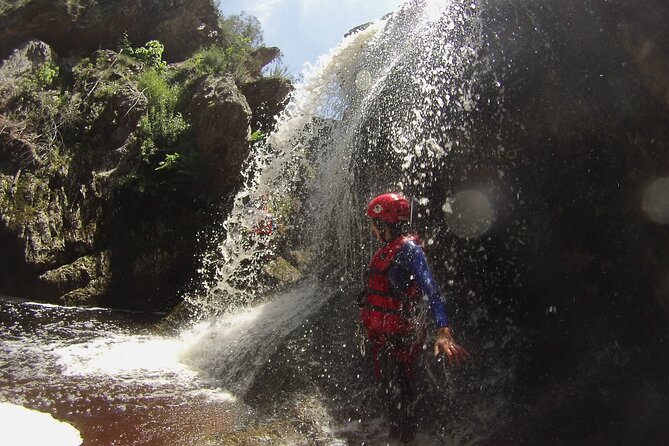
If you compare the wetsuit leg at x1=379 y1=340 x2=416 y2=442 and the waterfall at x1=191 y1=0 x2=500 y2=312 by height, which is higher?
the waterfall at x1=191 y1=0 x2=500 y2=312

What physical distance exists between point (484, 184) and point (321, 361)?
8.40 ft

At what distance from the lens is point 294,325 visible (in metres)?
5.11

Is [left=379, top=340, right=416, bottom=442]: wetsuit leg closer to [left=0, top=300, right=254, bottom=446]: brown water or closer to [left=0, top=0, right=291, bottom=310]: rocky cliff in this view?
[left=0, top=300, right=254, bottom=446]: brown water

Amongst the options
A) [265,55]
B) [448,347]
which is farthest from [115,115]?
[448,347]

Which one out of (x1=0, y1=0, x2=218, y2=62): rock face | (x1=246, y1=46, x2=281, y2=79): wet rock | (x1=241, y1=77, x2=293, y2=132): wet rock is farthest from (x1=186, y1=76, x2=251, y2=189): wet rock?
(x1=0, y1=0, x2=218, y2=62): rock face

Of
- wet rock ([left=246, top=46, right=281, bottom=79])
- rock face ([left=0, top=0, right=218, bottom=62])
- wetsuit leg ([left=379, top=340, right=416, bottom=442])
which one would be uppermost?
rock face ([left=0, top=0, right=218, bottom=62])

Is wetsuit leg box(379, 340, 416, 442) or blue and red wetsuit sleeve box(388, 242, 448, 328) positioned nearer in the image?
blue and red wetsuit sleeve box(388, 242, 448, 328)

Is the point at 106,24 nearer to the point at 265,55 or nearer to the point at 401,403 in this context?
the point at 265,55

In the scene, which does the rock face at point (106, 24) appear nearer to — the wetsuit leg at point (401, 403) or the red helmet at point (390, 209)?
the red helmet at point (390, 209)

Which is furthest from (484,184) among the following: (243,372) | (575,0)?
(243,372)

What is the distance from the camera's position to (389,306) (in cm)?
338

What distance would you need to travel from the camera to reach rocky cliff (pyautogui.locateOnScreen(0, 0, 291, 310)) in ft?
24.3

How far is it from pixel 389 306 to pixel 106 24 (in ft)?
40.5

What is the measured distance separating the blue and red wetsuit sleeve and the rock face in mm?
11733
